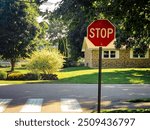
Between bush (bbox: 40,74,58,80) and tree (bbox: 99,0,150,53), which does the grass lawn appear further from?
tree (bbox: 99,0,150,53)

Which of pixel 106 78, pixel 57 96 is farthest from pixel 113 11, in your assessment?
pixel 106 78

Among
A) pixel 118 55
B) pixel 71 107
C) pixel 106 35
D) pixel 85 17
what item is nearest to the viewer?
pixel 106 35

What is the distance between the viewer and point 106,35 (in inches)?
412

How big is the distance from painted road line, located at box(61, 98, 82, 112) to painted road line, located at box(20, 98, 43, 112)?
0.94 metres

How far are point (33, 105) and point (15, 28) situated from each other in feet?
100

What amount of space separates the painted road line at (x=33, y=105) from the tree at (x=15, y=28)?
28122 millimetres

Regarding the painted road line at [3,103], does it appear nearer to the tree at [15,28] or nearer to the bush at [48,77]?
the bush at [48,77]

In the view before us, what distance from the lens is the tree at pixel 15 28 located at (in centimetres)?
4481

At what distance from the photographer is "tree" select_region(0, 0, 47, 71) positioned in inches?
1764

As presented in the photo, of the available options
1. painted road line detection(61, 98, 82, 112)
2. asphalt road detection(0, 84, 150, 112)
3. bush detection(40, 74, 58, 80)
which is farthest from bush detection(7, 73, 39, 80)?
painted road line detection(61, 98, 82, 112)

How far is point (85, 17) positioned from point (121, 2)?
2.84m

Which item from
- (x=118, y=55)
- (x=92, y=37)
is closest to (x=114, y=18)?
(x=92, y=37)

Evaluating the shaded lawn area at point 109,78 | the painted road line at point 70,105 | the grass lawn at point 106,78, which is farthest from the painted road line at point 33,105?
the shaded lawn area at point 109,78

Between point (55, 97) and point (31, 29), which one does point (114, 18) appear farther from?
point (31, 29)
